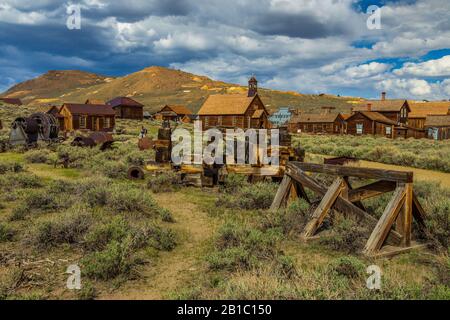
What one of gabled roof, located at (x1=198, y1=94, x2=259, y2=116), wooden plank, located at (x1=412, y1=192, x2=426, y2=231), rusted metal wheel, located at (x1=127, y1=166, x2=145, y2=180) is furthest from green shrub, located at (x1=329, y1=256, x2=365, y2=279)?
gabled roof, located at (x1=198, y1=94, x2=259, y2=116)

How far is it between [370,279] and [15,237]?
5.78m

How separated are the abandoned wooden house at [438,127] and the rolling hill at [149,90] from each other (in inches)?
1986

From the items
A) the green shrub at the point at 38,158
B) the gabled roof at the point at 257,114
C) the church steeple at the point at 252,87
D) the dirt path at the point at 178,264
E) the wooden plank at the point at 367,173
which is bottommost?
the dirt path at the point at 178,264

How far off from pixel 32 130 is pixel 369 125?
1610 inches

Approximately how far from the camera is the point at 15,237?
6.03 meters

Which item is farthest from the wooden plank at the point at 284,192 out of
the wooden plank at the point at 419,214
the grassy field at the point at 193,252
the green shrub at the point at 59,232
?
the green shrub at the point at 59,232

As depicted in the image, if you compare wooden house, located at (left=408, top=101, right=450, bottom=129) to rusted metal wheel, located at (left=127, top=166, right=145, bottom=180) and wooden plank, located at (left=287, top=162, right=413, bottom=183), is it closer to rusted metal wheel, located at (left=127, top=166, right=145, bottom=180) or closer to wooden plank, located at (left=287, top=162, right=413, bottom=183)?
rusted metal wheel, located at (left=127, top=166, right=145, bottom=180)

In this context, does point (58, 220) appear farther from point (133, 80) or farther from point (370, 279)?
point (133, 80)

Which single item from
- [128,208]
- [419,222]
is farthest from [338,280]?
[128,208]

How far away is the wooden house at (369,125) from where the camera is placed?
45.7 metres

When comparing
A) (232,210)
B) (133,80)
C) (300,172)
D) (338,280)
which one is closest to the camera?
(338,280)

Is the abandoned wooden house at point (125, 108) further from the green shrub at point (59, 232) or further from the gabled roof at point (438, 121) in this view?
the green shrub at point (59, 232)

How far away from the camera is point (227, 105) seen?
156ft

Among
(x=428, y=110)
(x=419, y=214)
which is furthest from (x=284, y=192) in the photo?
(x=428, y=110)
